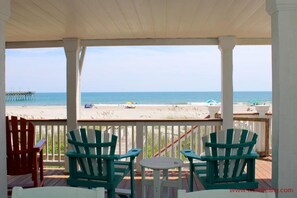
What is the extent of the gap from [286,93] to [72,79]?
12.4 feet

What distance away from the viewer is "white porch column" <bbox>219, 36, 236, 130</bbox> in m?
5.15

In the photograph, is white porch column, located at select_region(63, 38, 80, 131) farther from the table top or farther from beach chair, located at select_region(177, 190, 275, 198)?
beach chair, located at select_region(177, 190, 275, 198)

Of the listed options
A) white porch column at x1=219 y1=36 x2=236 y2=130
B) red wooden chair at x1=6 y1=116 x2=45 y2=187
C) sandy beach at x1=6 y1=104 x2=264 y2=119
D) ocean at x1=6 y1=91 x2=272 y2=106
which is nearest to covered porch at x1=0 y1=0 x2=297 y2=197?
white porch column at x1=219 y1=36 x2=236 y2=130

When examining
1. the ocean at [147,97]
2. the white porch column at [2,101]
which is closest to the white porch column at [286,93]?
the white porch column at [2,101]

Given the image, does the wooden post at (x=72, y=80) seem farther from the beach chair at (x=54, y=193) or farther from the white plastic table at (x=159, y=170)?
the beach chair at (x=54, y=193)

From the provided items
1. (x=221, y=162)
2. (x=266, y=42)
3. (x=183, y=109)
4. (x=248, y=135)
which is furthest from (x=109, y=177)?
(x=183, y=109)

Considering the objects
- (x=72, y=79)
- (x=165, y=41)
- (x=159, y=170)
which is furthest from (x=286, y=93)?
(x=72, y=79)

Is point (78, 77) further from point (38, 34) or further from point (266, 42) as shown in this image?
point (266, 42)

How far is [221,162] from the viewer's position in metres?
3.14

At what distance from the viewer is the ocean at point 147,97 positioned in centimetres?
3491

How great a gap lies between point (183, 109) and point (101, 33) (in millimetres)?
24745

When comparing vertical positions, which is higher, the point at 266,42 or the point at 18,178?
the point at 266,42

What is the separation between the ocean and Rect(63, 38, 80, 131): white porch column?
29418 millimetres

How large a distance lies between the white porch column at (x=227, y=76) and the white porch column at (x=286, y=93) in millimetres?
2855
